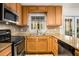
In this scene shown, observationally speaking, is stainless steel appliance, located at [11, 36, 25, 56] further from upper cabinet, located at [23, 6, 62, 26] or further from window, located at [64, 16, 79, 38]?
window, located at [64, 16, 79, 38]

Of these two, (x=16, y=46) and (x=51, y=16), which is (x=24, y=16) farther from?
(x=16, y=46)

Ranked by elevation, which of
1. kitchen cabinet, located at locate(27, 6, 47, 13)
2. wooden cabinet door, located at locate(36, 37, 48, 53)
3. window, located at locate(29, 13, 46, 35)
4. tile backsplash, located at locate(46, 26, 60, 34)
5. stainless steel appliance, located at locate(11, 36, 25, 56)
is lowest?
wooden cabinet door, located at locate(36, 37, 48, 53)

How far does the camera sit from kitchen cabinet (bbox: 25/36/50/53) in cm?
615

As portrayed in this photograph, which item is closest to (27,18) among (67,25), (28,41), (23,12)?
(23,12)

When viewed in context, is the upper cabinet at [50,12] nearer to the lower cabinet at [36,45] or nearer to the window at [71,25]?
the lower cabinet at [36,45]

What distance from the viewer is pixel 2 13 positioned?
2.74 metres

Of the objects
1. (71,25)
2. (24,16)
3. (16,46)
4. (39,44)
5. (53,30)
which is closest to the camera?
(16,46)

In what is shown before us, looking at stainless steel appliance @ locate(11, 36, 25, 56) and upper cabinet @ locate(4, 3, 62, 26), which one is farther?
upper cabinet @ locate(4, 3, 62, 26)

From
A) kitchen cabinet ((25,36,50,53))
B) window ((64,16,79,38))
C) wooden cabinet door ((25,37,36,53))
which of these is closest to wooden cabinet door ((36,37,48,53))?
kitchen cabinet ((25,36,50,53))

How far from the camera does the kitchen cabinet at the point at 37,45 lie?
6148 mm

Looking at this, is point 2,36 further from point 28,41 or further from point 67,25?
point 67,25

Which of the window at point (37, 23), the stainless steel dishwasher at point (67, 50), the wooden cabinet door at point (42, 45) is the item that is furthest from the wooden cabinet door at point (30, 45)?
the stainless steel dishwasher at point (67, 50)

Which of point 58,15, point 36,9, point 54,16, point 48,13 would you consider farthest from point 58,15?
point 36,9

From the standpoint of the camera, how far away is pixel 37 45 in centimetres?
620
